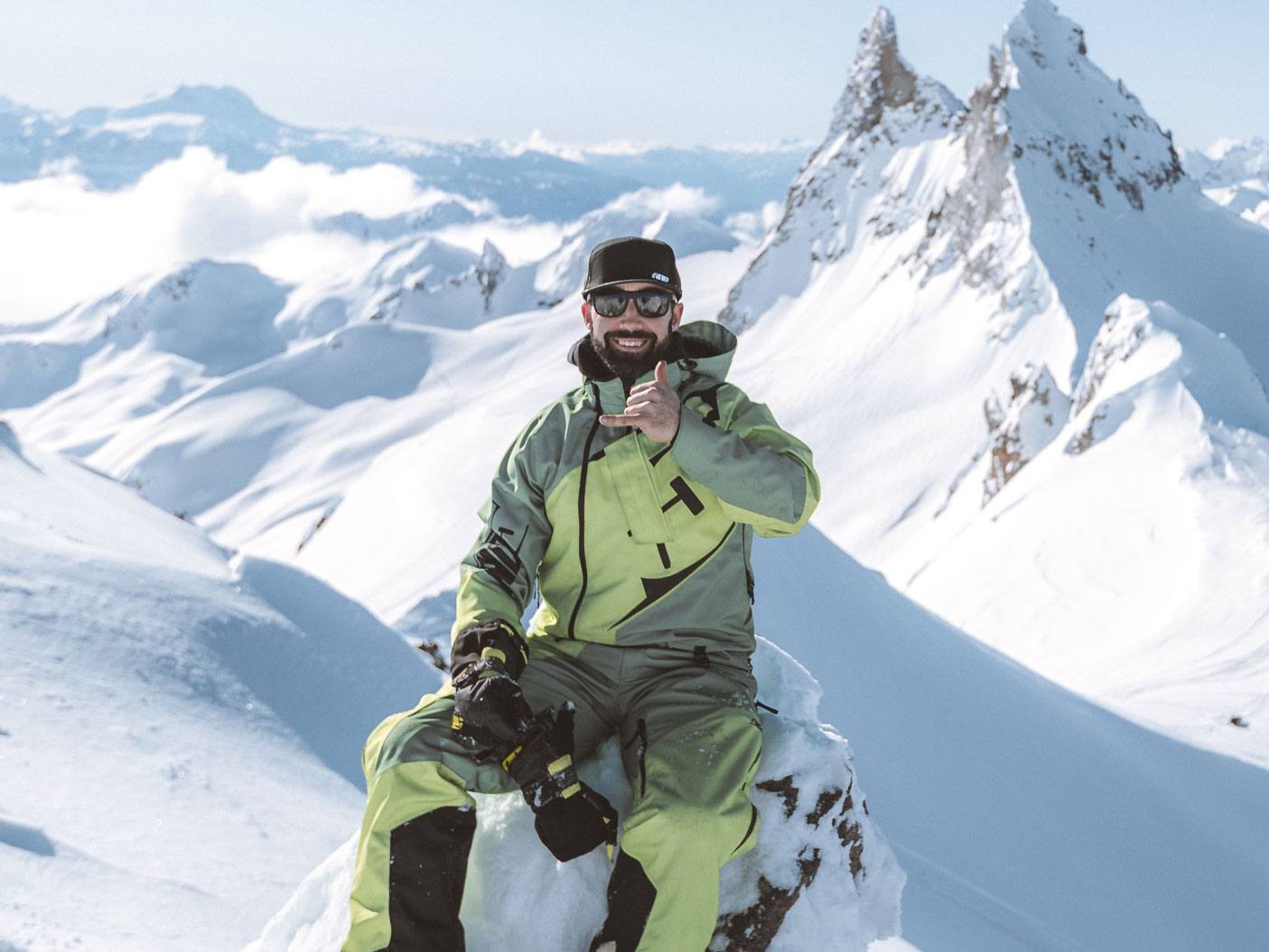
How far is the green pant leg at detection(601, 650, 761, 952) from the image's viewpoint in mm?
2244

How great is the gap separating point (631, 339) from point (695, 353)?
220 millimetres

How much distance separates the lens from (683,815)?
2.27m

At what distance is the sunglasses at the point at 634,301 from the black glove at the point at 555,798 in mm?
1319

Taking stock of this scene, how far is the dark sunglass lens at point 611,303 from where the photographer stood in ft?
9.57

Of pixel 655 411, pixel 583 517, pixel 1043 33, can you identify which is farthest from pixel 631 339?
pixel 1043 33

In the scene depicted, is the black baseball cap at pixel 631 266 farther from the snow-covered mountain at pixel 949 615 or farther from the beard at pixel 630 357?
the snow-covered mountain at pixel 949 615

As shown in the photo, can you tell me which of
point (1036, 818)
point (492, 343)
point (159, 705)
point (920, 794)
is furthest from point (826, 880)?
point (492, 343)

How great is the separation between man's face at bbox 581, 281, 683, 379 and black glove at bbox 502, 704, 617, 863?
1.18 m

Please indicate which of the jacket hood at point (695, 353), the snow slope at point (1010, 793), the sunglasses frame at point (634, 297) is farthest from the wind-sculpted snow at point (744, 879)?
the snow slope at point (1010, 793)

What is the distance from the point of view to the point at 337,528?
1523 cm

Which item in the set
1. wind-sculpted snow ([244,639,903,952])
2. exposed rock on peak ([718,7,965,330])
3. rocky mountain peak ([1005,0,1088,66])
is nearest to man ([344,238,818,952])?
wind-sculpted snow ([244,639,903,952])

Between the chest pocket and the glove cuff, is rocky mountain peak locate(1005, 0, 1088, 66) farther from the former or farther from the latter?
the glove cuff

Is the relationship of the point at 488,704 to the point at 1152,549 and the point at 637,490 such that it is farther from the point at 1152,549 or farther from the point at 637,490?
the point at 1152,549

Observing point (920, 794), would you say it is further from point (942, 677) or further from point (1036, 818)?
point (942, 677)
